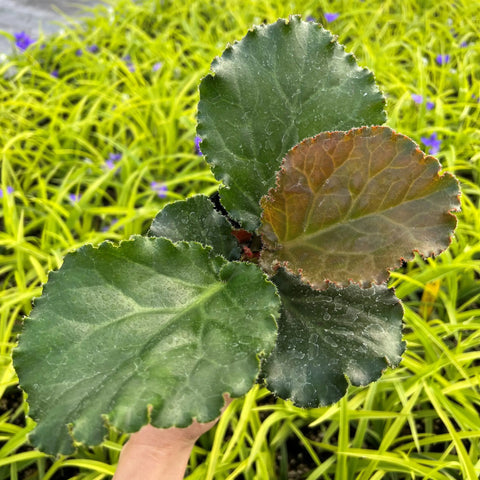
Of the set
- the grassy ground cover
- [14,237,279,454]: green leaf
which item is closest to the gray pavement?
the grassy ground cover

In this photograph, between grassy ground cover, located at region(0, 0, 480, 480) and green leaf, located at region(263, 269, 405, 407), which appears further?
grassy ground cover, located at region(0, 0, 480, 480)

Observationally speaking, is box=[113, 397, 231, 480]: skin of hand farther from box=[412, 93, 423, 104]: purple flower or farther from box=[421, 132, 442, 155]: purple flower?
box=[412, 93, 423, 104]: purple flower

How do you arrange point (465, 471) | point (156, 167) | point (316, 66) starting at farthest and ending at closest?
point (156, 167), point (465, 471), point (316, 66)

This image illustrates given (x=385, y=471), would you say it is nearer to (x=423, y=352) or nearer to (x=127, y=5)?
(x=423, y=352)

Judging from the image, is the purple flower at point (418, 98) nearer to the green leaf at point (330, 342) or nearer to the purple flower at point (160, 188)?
the purple flower at point (160, 188)

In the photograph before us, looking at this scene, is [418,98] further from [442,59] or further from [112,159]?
[112,159]

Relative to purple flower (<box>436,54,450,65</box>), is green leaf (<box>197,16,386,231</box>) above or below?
below

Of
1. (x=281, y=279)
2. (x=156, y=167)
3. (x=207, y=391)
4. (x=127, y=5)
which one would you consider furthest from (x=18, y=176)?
(x=207, y=391)

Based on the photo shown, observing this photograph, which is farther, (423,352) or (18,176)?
(18,176)

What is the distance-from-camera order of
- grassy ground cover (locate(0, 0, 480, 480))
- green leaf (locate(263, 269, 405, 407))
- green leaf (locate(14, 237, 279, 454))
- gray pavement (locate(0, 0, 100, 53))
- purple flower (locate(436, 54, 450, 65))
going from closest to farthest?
green leaf (locate(14, 237, 279, 454))
green leaf (locate(263, 269, 405, 407))
grassy ground cover (locate(0, 0, 480, 480))
purple flower (locate(436, 54, 450, 65))
gray pavement (locate(0, 0, 100, 53))
